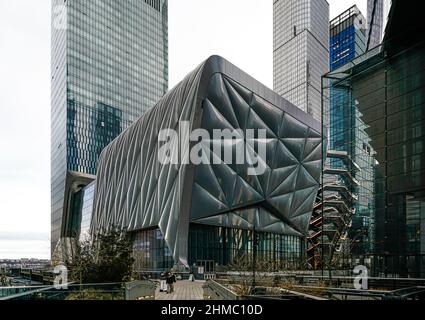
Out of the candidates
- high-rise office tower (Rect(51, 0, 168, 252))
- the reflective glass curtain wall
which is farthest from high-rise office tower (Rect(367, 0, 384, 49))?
high-rise office tower (Rect(51, 0, 168, 252))

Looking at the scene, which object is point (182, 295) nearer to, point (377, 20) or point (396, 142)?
point (396, 142)

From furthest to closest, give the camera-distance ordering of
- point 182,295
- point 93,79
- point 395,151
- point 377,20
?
point 93,79, point 377,20, point 395,151, point 182,295

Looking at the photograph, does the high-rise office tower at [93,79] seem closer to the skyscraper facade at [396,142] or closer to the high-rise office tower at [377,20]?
the high-rise office tower at [377,20]

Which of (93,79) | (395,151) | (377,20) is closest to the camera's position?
(395,151)

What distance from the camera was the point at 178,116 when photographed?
57375mm

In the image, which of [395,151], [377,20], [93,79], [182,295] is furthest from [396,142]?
[93,79]

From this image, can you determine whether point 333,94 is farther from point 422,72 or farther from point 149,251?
point 149,251

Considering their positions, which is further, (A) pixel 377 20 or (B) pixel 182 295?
(A) pixel 377 20

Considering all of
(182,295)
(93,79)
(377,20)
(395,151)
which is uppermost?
(93,79)

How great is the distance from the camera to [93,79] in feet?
481

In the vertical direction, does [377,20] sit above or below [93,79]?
below

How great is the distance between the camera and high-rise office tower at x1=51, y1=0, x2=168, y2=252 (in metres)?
138

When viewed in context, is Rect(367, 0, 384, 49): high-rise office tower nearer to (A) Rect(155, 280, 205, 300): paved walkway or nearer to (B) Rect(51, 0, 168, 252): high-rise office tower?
(A) Rect(155, 280, 205, 300): paved walkway

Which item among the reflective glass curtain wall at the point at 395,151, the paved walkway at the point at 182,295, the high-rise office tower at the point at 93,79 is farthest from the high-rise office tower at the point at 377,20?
the high-rise office tower at the point at 93,79
